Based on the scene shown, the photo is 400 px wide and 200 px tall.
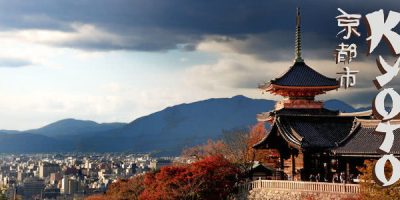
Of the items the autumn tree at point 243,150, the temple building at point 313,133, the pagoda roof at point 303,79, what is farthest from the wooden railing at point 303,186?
the pagoda roof at point 303,79

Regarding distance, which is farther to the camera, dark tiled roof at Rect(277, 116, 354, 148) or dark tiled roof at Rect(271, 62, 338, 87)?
dark tiled roof at Rect(271, 62, 338, 87)

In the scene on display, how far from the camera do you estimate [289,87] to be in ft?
139

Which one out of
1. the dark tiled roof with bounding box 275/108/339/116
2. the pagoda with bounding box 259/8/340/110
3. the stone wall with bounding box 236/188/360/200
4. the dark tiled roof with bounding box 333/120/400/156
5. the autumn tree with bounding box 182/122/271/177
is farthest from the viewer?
the autumn tree with bounding box 182/122/271/177

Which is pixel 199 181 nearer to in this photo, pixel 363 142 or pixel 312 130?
pixel 312 130

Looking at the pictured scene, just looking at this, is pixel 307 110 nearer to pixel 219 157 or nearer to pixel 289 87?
pixel 289 87

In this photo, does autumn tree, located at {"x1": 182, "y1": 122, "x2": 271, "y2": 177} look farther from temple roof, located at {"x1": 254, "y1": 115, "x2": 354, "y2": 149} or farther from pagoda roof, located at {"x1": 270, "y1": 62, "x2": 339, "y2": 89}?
pagoda roof, located at {"x1": 270, "y1": 62, "x2": 339, "y2": 89}

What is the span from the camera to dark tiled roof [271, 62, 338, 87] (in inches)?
1683

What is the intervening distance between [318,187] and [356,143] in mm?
3272

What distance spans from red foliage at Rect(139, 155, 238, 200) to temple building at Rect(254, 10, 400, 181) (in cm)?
250

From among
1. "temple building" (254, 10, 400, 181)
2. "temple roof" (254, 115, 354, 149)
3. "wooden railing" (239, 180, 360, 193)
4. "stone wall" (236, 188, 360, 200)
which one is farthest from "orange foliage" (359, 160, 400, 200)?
"temple roof" (254, 115, 354, 149)

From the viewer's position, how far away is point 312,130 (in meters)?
37.5

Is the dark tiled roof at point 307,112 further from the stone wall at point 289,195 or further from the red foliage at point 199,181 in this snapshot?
the stone wall at point 289,195

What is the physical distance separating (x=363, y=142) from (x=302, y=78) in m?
10.4

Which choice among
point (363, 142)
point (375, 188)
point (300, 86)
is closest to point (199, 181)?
point (300, 86)
